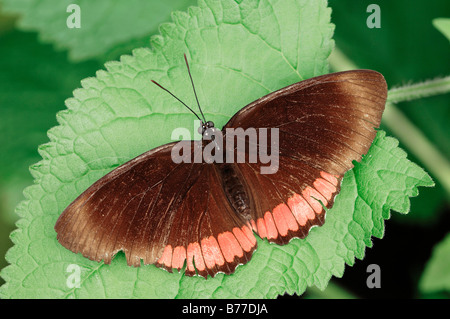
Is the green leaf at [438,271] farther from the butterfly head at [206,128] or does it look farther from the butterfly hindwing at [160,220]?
the butterfly head at [206,128]

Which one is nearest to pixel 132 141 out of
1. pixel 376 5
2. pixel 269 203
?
pixel 269 203

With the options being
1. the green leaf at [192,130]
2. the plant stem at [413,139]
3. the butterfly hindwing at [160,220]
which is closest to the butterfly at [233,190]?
the butterfly hindwing at [160,220]

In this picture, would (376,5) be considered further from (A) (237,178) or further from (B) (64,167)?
(B) (64,167)

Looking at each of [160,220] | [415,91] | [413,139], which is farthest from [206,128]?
[413,139]

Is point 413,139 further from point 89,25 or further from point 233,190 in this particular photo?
point 89,25

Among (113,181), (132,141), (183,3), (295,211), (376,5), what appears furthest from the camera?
(376,5)

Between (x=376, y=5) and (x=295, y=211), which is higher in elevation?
(x=376, y=5)

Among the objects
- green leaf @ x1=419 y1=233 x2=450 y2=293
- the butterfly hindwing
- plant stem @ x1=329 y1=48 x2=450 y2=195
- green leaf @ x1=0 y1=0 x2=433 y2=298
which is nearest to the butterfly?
the butterfly hindwing
